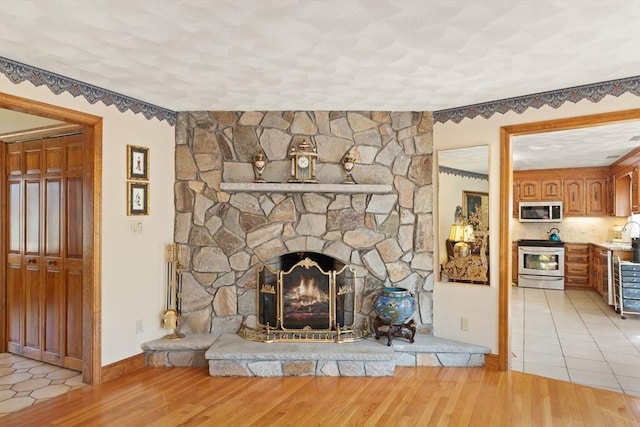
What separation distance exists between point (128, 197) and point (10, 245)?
156 centimetres

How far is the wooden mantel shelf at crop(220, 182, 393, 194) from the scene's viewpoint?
363 centimetres

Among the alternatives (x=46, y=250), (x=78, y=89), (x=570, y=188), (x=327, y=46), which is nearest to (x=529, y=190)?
(x=570, y=188)

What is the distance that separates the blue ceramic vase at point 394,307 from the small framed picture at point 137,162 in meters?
2.39

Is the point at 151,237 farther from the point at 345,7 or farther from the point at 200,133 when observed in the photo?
the point at 345,7

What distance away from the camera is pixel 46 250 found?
12.2ft

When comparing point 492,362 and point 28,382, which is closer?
point 28,382

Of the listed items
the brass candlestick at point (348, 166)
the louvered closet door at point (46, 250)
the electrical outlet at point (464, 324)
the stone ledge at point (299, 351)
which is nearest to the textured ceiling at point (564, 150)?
the brass candlestick at point (348, 166)

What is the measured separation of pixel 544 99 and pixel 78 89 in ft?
12.2

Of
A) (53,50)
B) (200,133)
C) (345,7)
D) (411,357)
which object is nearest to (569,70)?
(345,7)

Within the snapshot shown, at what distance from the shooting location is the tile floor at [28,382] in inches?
116

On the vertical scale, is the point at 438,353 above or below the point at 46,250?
below

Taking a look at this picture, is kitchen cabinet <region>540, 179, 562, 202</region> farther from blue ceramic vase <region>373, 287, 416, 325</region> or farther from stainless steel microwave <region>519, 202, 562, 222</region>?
blue ceramic vase <region>373, 287, 416, 325</region>

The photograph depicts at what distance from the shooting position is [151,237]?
3.71 m

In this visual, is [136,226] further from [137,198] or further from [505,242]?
[505,242]
